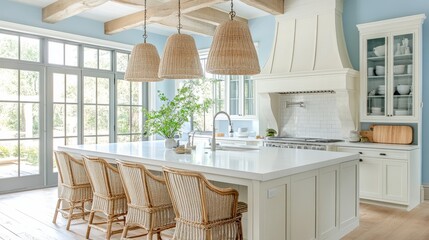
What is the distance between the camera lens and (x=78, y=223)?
13.9ft

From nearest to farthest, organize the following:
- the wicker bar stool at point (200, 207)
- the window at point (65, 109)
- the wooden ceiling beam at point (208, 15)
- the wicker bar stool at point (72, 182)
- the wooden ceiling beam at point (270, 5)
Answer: the wicker bar stool at point (200, 207)
the wicker bar stool at point (72, 182)
the wooden ceiling beam at point (270, 5)
the wooden ceiling beam at point (208, 15)
the window at point (65, 109)

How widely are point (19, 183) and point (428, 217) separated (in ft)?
20.1

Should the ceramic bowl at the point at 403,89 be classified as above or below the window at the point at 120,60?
below

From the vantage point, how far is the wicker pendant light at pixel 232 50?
3.14 meters

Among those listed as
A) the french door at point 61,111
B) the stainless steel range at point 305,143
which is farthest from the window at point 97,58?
the stainless steel range at point 305,143

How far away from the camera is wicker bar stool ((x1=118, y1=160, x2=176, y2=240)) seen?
3.03 metres

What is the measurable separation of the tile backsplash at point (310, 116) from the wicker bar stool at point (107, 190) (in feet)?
12.3

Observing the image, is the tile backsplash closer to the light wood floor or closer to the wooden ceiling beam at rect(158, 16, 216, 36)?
the light wood floor

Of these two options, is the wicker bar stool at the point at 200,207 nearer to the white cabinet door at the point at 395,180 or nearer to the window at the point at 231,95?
the white cabinet door at the point at 395,180

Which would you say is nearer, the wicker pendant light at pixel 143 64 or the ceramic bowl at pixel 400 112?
the wicker pendant light at pixel 143 64

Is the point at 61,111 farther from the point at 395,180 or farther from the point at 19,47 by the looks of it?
the point at 395,180

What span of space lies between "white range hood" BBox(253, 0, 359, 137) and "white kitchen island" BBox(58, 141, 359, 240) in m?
2.10

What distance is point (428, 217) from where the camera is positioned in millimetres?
4527

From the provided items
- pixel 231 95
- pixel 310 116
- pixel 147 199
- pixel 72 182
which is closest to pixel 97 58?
pixel 231 95
